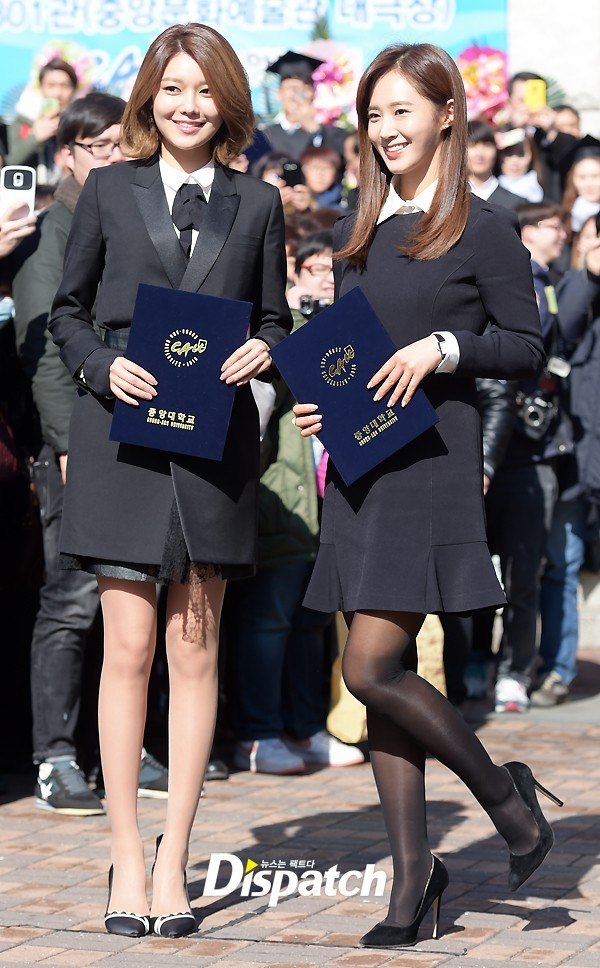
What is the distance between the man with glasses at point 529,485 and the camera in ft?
25.7

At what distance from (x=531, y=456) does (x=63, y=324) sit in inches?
157

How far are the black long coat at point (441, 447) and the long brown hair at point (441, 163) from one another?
1.6 inches

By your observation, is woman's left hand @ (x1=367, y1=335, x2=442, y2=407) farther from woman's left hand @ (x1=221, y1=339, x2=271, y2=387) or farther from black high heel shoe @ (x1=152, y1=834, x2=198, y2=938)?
black high heel shoe @ (x1=152, y1=834, x2=198, y2=938)

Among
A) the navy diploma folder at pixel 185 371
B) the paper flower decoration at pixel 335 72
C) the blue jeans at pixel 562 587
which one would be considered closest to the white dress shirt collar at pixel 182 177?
the navy diploma folder at pixel 185 371

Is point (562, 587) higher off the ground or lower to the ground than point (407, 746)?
lower

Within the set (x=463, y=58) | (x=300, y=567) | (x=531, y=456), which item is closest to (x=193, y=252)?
(x=300, y=567)

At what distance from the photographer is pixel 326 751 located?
266 inches

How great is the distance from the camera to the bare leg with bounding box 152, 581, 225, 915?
4.32 m

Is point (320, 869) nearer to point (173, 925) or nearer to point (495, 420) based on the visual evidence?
point (173, 925)

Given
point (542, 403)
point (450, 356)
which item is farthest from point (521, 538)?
point (450, 356)

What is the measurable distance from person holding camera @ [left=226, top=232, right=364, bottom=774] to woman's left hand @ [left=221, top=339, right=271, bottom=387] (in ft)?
7.45

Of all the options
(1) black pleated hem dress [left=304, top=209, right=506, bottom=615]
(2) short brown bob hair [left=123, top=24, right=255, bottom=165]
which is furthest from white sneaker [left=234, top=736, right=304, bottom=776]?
(2) short brown bob hair [left=123, top=24, right=255, bottom=165]
